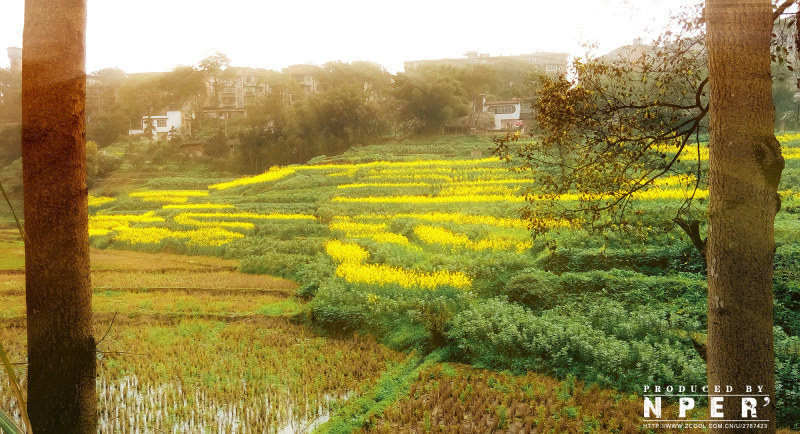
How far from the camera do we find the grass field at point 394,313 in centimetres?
445

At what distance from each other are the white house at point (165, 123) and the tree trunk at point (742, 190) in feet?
32.9

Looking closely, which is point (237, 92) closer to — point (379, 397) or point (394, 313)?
point (394, 313)

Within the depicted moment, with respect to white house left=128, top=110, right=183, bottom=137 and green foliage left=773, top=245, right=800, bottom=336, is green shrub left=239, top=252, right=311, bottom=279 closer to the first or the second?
white house left=128, top=110, right=183, bottom=137

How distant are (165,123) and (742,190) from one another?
34.6 ft

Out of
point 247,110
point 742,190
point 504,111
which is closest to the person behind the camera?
point 742,190

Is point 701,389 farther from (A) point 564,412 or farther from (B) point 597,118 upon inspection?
(B) point 597,118

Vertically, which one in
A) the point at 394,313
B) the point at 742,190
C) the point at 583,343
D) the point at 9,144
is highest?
the point at 9,144

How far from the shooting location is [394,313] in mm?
6125

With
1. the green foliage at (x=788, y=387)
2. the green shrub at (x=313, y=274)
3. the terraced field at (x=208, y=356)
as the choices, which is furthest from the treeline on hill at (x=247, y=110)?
the green foliage at (x=788, y=387)

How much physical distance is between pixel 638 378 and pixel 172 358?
166 inches

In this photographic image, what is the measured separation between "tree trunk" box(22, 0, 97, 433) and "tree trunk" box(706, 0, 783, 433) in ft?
10.3

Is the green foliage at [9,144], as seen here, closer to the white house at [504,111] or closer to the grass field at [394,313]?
the grass field at [394,313]

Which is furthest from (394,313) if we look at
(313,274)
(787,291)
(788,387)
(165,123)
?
(165,123)

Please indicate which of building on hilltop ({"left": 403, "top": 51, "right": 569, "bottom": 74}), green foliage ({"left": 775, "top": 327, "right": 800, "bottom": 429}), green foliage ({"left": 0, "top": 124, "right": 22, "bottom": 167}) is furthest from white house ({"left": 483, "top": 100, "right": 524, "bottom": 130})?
green foliage ({"left": 775, "top": 327, "right": 800, "bottom": 429})
